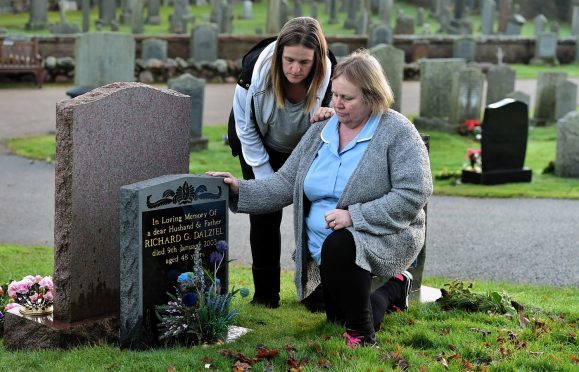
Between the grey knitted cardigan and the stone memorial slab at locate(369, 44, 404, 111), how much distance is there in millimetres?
11638

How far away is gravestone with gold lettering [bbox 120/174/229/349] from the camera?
15.8 feet

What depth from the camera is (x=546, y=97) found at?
1788 cm

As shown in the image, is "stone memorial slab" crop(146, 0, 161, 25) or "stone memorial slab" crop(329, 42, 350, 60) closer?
"stone memorial slab" crop(329, 42, 350, 60)

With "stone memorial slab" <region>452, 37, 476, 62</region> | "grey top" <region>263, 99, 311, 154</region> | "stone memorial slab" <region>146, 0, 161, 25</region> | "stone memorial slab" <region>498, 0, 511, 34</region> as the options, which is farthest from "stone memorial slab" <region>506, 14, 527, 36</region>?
"grey top" <region>263, 99, 311, 154</region>

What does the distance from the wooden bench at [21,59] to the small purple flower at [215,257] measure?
16.9m

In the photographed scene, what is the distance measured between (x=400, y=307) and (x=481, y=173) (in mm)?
6907

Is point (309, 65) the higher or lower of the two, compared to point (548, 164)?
higher

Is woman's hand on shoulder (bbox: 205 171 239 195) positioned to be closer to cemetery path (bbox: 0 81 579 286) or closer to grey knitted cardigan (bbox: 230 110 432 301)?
grey knitted cardigan (bbox: 230 110 432 301)

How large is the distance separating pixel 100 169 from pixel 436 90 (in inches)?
489

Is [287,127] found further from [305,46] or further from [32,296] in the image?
[32,296]

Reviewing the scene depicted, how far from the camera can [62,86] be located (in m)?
22.0

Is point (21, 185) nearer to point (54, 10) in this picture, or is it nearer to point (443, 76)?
point (443, 76)

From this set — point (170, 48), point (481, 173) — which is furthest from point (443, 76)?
point (170, 48)

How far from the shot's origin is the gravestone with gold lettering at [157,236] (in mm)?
4820
